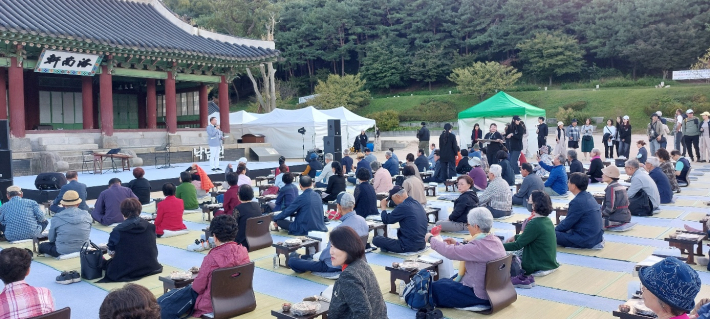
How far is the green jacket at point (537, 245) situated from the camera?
514 cm

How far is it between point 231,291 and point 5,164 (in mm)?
8332

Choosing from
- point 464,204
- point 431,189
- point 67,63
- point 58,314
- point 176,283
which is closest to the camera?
point 58,314

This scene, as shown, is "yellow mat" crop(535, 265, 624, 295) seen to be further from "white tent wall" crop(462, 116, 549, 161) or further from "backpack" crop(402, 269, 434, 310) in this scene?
"white tent wall" crop(462, 116, 549, 161)

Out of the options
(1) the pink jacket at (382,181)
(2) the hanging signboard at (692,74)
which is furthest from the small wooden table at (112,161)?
(2) the hanging signboard at (692,74)

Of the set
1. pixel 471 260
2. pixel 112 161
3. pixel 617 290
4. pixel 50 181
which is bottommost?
pixel 617 290

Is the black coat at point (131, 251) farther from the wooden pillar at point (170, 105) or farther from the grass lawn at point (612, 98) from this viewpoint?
the grass lawn at point (612, 98)

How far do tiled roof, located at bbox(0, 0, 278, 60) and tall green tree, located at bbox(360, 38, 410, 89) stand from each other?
29.6 meters

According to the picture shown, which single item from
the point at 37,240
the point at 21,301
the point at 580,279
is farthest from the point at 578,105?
the point at 21,301

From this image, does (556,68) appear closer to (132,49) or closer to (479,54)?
(479,54)

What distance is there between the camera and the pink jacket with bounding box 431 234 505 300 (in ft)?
14.3

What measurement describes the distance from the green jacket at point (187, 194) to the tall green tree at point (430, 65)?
40.5 m

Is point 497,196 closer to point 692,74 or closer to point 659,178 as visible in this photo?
point 659,178

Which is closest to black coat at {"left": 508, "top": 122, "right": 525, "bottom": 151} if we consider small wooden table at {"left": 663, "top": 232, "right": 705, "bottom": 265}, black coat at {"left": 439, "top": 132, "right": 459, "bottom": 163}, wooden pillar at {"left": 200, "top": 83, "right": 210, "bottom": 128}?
black coat at {"left": 439, "top": 132, "right": 459, "bottom": 163}

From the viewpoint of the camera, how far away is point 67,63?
15680 mm
